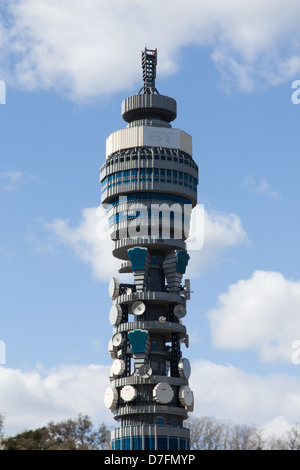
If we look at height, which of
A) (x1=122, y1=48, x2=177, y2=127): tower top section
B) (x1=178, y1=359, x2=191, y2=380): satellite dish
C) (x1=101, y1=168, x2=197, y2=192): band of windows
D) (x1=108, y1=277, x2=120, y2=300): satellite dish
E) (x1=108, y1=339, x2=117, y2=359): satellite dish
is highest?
(x1=122, y1=48, x2=177, y2=127): tower top section

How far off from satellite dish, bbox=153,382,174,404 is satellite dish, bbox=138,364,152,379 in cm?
304

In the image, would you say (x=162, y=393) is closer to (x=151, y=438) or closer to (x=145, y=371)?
(x=145, y=371)

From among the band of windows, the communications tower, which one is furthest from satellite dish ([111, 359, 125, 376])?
the band of windows

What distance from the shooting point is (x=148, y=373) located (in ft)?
576

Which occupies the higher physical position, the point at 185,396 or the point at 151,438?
the point at 185,396

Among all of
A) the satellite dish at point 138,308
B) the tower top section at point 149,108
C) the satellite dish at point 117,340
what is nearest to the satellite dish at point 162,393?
the satellite dish at point 117,340

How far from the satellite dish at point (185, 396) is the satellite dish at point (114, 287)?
24308 millimetres

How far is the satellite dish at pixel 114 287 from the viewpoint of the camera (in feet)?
609

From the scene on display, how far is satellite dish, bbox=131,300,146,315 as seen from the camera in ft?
592

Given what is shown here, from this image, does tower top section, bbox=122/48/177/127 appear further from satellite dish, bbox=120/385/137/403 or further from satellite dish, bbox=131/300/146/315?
satellite dish, bbox=120/385/137/403

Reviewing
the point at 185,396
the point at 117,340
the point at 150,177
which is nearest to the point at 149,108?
the point at 150,177

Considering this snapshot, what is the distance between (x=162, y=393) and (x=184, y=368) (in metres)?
7.98

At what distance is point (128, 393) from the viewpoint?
6964 inches
